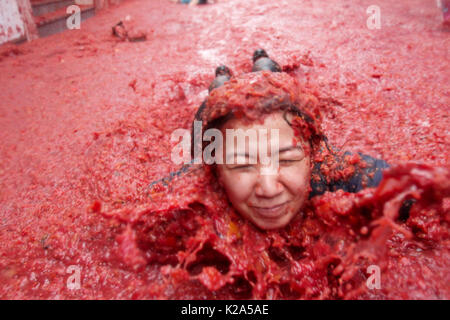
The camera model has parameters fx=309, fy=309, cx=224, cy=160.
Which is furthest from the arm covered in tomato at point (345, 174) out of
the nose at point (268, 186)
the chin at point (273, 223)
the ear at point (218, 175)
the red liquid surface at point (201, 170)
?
the ear at point (218, 175)

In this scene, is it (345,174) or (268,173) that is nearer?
(268,173)

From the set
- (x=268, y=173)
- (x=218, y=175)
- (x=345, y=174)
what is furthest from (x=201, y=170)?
(x=345, y=174)

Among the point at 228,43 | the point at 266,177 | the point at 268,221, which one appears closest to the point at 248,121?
the point at 266,177

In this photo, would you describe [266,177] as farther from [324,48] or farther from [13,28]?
[13,28]

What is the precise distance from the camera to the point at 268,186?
4.63 feet

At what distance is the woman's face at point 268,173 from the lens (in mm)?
1425

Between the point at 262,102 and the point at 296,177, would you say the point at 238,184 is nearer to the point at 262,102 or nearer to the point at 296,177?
the point at 296,177

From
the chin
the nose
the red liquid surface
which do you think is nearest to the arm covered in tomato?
the red liquid surface

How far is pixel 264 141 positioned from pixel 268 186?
0.21 metres

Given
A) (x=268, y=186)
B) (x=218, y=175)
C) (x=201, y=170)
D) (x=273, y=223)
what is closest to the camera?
(x=268, y=186)

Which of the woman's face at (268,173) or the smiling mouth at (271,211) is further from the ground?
the woman's face at (268,173)

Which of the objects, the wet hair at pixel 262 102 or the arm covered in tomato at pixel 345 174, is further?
the arm covered in tomato at pixel 345 174

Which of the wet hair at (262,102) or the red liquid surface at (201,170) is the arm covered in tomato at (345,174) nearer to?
the red liquid surface at (201,170)

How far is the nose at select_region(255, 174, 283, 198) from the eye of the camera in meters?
1.41
